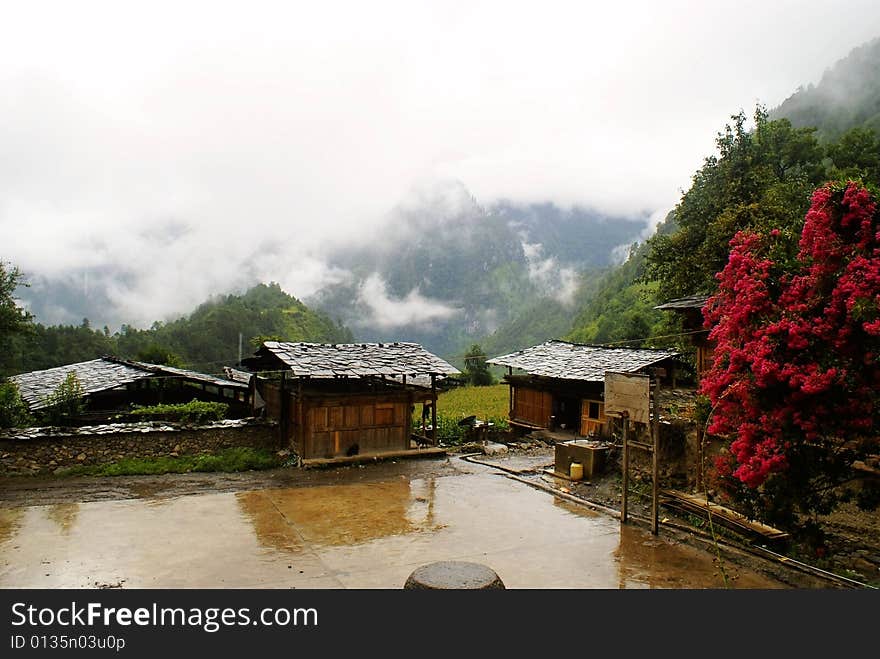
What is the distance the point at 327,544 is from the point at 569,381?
15.4 metres

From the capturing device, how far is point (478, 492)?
14.7 metres

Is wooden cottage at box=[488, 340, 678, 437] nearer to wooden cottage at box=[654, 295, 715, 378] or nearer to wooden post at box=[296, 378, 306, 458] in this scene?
wooden cottage at box=[654, 295, 715, 378]

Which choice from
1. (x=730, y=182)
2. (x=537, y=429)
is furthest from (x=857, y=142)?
(x=537, y=429)

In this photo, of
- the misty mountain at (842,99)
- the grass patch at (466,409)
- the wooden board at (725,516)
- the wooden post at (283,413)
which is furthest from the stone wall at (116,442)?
the misty mountain at (842,99)

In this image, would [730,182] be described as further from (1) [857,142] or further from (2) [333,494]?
(2) [333,494]

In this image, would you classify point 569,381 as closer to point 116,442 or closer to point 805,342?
point 805,342

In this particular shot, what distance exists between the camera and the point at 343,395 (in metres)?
17.6

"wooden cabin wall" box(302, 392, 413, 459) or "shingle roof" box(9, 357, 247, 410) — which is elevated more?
"shingle roof" box(9, 357, 247, 410)

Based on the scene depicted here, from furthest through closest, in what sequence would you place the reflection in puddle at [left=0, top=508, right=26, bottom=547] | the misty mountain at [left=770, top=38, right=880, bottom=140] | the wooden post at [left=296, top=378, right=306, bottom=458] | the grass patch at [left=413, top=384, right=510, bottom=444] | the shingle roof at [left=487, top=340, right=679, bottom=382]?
the misty mountain at [left=770, top=38, right=880, bottom=140]
the grass patch at [left=413, top=384, right=510, bottom=444]
the shingle roof at [left=487, top=340, right=679, bottom=382]
the wooden post at [left=296, top=378, right=306, bottom=458]
the reflection in puddle at [left=0, top=508, right=26, bottom=547]

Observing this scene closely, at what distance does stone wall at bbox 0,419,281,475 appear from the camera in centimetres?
1468

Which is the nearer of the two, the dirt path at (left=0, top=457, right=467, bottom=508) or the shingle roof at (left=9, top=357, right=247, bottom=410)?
the dirt path at (left=0, top=457, right=467, bottom=508)

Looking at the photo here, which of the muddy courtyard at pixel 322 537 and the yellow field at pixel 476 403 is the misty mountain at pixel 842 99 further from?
the muddy courtyard at pixel 322 537

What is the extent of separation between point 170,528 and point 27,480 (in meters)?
5.87

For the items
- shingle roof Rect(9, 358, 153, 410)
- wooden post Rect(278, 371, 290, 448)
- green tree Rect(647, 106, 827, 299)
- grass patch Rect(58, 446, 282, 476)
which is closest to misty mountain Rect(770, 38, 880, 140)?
green tree Rect(647, 106, 827, 299)
